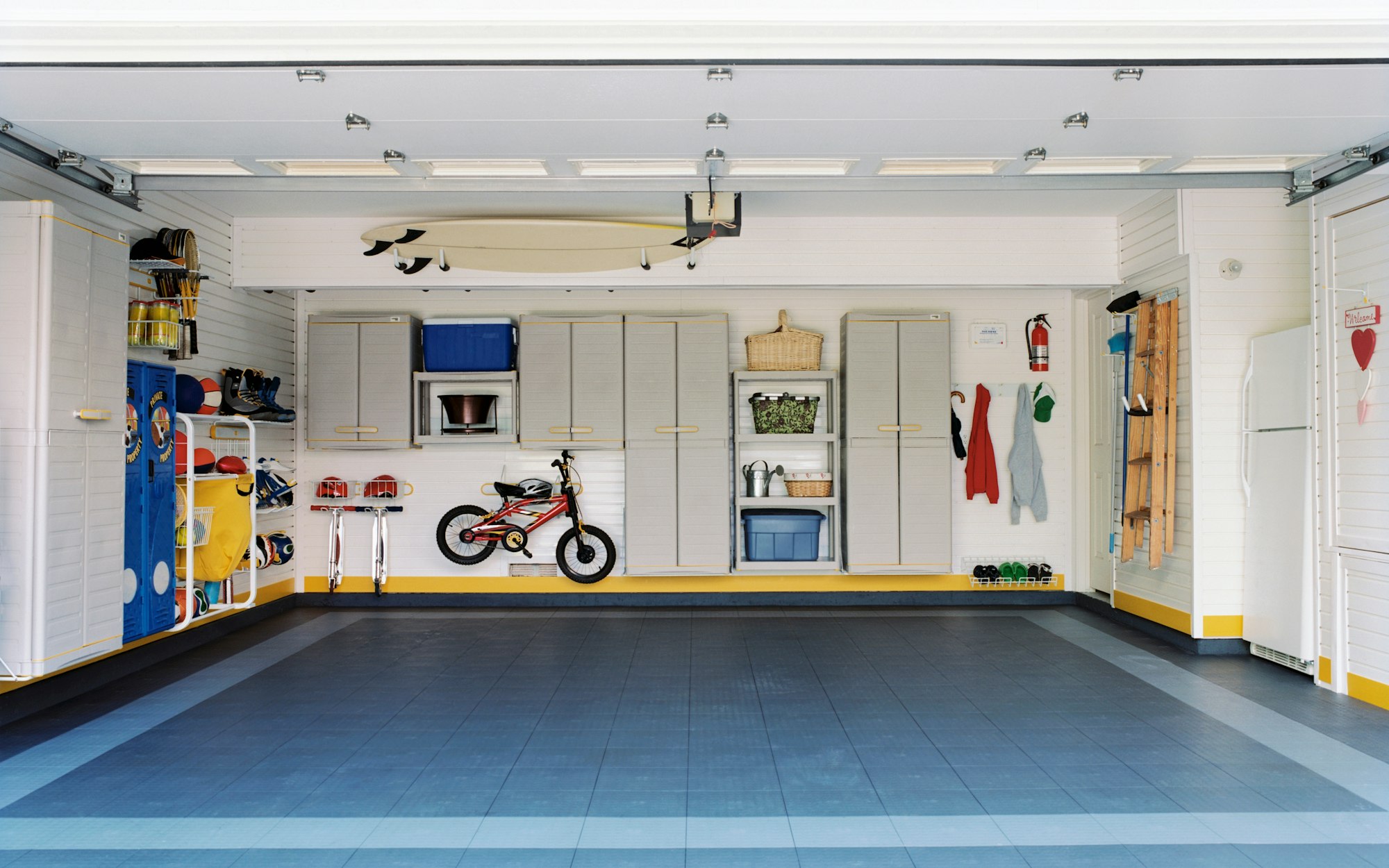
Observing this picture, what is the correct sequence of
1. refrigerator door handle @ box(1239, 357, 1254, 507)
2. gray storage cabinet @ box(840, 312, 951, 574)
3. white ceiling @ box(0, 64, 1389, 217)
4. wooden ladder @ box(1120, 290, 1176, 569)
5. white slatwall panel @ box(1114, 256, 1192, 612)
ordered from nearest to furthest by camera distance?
white ceiling @ box(0, 64, 1389, 217) < refrigerator door handle @ box(1239, 357, 1254, 507) < white slatwall panel @ box(1114, 256, 1192, 612) < wooden ladder @ box(1120, 290, 1176, 569) < gray storage cabinet @ box(840, 312, 951, 574)

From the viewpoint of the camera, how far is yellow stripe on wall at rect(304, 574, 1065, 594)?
7887mm

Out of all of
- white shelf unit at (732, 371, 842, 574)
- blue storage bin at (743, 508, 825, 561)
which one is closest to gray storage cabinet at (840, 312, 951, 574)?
white shelf unit at (732, 371, 842, 574)

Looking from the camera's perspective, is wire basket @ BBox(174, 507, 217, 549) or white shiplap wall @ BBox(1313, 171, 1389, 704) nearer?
white shiplap wall @ BBox(1313, 171, 1389, 704)

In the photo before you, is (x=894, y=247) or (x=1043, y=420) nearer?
(x=894, y=247)

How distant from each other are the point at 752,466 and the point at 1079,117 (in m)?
4.21

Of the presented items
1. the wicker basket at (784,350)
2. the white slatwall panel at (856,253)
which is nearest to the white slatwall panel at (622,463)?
the wicker basket at (784,350)

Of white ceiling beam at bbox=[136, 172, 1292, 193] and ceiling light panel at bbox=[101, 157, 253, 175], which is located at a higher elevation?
ceiling light panel at bbox=[101, 157, 253, 175]

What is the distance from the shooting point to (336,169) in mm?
5375

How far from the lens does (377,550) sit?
7820mm

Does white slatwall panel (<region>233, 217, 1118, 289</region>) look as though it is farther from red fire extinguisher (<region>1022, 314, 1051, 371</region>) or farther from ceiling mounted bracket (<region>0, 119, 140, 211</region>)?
ceiling mounted bracket (<region>0, 119, 140, 211</region>)

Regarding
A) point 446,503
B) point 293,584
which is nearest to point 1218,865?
point 446,503

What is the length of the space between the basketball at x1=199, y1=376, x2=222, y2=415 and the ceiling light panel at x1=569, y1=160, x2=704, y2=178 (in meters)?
3.12

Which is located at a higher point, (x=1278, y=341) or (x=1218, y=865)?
(x=1278, y=341)

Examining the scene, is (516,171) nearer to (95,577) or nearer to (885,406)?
(95,577)
